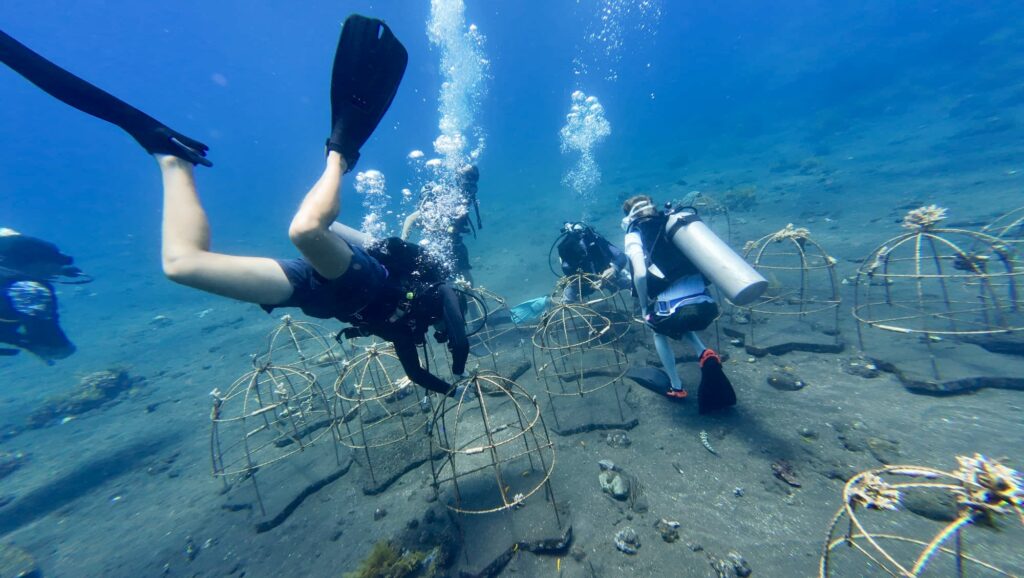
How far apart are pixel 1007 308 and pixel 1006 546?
5625 millimetres

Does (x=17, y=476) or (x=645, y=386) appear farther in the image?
(x=17, y=476)

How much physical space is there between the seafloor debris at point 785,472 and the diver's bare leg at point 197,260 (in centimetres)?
Answer: 634

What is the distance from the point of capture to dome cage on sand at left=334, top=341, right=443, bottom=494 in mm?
6203

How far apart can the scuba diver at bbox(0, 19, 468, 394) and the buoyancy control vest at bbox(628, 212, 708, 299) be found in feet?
13.8

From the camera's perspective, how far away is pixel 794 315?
337 inches

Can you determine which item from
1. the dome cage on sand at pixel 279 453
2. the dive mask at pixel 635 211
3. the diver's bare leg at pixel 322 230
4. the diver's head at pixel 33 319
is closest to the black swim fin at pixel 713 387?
the dive mask at pixel 635 211

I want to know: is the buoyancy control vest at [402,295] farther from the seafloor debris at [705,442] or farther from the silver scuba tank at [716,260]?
the seafloor debris at [705,442]

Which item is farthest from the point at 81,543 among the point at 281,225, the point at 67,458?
the point at 281,225

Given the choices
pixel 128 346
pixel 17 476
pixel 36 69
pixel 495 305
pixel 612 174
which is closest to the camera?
pixel 36 69

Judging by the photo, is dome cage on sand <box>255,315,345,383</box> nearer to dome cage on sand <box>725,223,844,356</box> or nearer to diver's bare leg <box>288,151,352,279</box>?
diver's bare leg <box>288,151,352,279</box>

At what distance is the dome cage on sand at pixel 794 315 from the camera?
6.95 meters

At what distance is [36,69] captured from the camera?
8.99ft

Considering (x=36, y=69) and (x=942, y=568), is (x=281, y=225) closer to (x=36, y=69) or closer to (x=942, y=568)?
(x=36, y=69)

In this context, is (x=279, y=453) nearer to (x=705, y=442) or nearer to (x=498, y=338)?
Answer: (x=498, y=338)
